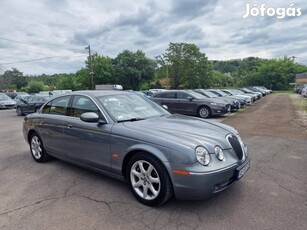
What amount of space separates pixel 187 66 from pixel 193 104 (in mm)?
38984

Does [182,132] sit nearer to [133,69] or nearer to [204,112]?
[204,112]

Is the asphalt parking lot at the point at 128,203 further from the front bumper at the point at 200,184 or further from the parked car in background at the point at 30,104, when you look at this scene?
the parked car in background at the point at 30,104

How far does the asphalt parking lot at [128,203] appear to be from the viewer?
2.87 m

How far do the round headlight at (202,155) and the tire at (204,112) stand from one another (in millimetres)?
10001

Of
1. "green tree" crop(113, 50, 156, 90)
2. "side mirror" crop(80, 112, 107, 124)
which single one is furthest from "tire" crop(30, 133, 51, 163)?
"green tree" crop(113, 50, 156, 90)

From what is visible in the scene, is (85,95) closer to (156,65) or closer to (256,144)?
(256,144)

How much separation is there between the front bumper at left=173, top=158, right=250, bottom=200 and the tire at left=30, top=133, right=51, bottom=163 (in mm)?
3307

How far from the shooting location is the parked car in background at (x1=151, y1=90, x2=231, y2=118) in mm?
12630

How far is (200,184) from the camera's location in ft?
9.30

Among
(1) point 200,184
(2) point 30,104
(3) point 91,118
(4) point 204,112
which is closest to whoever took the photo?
(1) point 200,184

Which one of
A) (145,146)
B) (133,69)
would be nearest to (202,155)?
(145,146)

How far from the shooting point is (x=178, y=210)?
313 cm

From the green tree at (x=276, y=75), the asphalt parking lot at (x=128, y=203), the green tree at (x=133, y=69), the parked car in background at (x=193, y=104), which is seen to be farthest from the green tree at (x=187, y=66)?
the asphalt parking lot at (x=128, y=203)

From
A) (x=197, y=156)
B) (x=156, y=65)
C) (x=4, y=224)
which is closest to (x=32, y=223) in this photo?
(x=4, y=224)
